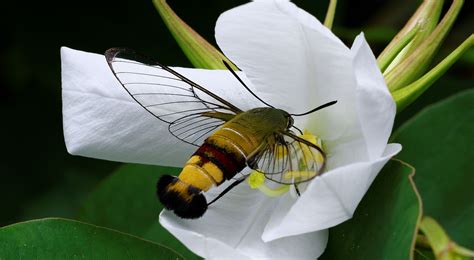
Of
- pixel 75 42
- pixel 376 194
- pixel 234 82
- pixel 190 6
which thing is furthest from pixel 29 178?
pixel 376 194

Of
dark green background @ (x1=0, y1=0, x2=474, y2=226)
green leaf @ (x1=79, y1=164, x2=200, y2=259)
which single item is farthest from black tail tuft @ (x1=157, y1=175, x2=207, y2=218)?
dark green background @ (x1=0, y1=0, x2=474, y2=226)

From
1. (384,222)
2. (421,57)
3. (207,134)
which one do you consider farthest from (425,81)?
(207,134)

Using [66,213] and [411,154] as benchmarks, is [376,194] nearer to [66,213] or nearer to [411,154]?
[411,154]

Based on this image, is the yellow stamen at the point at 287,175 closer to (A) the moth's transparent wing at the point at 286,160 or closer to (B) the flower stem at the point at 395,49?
(A) the moth's transparent wing at the point at 286,160

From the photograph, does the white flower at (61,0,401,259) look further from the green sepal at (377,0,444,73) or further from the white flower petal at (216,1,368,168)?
the green sepal at (377,0,444,73)

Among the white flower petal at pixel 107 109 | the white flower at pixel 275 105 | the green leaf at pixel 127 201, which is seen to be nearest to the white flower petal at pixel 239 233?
the white flower at pixel 275 105

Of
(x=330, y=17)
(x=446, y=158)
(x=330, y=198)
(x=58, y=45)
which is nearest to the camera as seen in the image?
(x=330, y=198)

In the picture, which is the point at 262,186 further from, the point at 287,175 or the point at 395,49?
the point at 395,49
